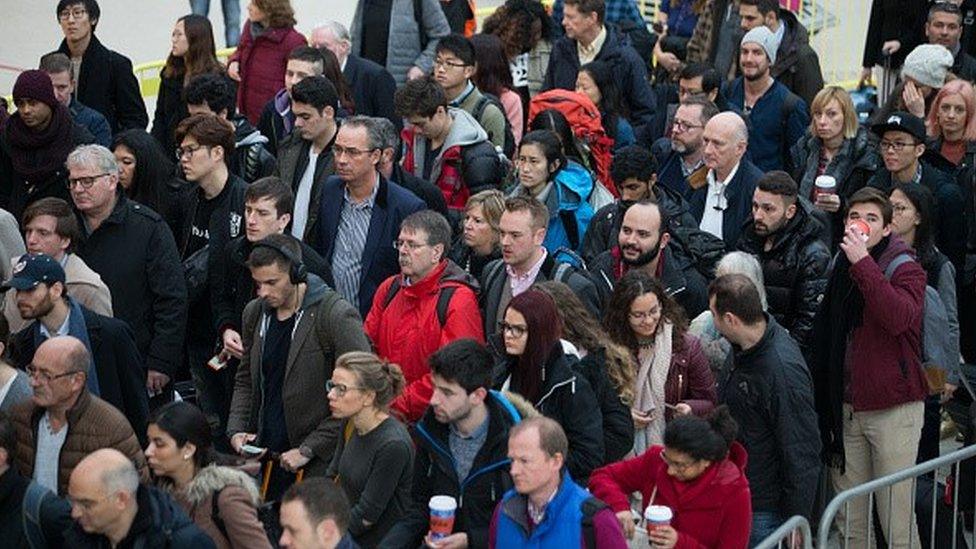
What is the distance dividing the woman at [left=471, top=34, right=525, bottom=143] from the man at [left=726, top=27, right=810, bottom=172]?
1.45m

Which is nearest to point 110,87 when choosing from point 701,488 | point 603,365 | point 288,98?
point 288,98

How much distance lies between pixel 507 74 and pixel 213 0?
937 cm

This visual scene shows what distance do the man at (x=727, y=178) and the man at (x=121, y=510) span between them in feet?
15.6

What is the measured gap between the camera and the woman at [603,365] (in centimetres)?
866

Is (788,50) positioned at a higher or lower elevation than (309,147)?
lower

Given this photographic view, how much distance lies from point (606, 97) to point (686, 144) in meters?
1.86

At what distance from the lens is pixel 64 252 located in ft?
31.6

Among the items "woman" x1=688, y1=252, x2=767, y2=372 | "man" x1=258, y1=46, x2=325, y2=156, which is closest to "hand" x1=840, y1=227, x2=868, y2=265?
"woman" x1=688, y1=252, x2=767, y2=372

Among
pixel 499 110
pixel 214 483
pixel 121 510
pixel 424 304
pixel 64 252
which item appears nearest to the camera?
pixel 121 510

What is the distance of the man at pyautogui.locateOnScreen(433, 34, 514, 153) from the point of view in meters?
12.4

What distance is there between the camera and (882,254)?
9.90 meters

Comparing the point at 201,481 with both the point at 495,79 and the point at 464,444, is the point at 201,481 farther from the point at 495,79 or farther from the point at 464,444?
the point at 495,79

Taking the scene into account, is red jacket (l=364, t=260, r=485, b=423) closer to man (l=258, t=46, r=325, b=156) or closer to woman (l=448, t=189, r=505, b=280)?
woman (l=448, t=189, r=505, b=280)

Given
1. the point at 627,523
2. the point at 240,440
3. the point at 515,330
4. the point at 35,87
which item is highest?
the point at 35,87
